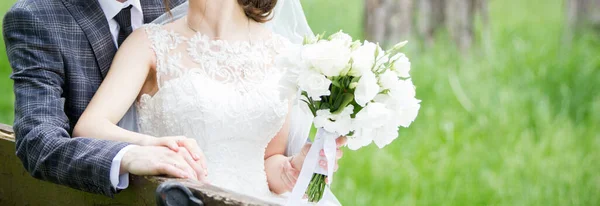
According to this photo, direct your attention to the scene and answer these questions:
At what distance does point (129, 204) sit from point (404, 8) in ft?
14.2

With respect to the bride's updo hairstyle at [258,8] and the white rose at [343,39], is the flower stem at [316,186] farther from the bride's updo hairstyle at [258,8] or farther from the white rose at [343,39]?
the bride's updo hairstyle at [258,8]

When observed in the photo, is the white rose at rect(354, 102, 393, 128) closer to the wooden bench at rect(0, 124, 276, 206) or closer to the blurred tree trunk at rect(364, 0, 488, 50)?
the wooden bench at rect(0, 124, 276, 206)

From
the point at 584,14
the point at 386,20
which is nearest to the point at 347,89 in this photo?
the point at 386,20

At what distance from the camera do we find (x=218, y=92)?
8.87 feet

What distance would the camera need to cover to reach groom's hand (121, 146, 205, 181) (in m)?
2.16

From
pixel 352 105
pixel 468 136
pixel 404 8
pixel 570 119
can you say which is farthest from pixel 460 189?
pixel 352 105

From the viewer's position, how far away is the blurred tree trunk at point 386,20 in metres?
6.25

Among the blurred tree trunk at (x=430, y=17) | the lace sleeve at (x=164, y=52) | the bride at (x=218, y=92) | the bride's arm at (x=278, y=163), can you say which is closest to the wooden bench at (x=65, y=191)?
the bride at (x=218, y=92)

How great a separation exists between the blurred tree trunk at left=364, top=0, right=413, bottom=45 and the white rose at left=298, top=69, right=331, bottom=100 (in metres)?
4.13

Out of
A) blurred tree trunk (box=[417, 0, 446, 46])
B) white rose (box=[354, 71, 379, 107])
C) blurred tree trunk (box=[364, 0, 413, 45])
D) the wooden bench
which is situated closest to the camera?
the wooden bench

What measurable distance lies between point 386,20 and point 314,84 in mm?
4222

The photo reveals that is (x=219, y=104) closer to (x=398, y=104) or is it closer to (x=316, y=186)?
(x=316, y=186)

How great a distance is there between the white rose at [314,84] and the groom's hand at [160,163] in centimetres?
37

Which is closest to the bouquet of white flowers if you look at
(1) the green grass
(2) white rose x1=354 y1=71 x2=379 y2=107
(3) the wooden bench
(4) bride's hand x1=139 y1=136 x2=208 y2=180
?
(2) white rose x1=354 y1=71 x2=379 y2=107
